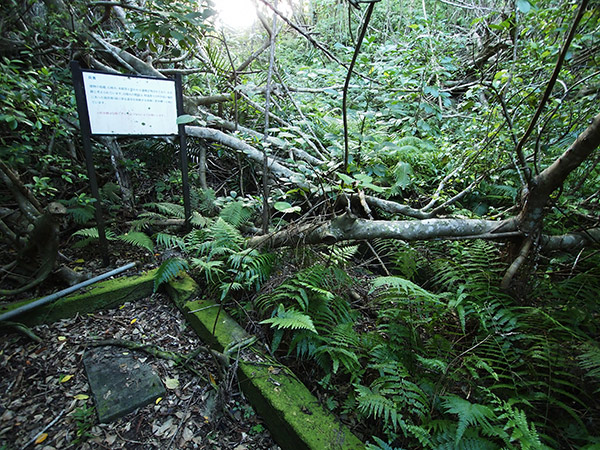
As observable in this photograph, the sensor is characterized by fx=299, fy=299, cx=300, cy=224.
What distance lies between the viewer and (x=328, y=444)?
1520 millimetres

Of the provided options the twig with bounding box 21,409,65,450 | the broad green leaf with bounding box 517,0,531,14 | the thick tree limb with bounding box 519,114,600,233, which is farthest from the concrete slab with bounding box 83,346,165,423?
the broad green leaf with bounding box 517,0,531,14

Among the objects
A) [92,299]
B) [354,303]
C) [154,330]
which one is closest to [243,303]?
[154,330]

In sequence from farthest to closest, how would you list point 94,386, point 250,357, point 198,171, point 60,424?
1. point 198,171
2. point 250,357
3. point 94,386
4. point 60,424

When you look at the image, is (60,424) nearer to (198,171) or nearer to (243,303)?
(243,303)

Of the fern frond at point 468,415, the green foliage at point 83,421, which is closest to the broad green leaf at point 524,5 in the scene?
the fern frond at point 468,415

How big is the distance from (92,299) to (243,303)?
4.29 feet

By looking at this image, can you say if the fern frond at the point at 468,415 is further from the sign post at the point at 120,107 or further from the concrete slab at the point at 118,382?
the sign post at the point at 120,107

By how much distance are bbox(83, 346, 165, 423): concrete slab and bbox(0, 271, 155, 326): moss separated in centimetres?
48

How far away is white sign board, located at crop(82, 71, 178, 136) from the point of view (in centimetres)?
271

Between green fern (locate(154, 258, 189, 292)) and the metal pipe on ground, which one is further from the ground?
green fern (locate(154, 258, 189, 292))

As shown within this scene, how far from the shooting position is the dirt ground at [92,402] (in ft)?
5.65

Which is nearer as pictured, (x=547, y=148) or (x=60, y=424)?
(x=60, y=424)

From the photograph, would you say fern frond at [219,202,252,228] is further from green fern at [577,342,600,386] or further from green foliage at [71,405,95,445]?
green fern at [577,342,600,386]

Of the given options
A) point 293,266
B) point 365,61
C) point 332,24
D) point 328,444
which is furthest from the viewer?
point 332,24
